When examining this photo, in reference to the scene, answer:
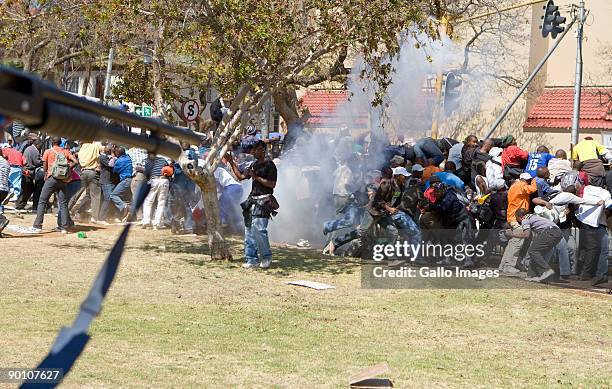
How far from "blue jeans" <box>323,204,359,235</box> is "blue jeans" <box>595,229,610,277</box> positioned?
15.1 ft

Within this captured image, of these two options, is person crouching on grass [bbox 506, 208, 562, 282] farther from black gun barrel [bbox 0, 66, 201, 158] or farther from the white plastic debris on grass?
black gun barrel [bbox 0, 66, 201, 158]

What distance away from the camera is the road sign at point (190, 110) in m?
21.0

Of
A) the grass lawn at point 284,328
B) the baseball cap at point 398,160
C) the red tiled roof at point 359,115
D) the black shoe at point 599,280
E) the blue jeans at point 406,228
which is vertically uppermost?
the red tiled roof at point 359,115

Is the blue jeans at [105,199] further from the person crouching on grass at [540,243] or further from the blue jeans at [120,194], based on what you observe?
the person crouching on grass at [540,243]

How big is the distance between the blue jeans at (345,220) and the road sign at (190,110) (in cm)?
566

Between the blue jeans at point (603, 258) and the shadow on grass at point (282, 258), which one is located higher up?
the blue jeans at point (603, 258)

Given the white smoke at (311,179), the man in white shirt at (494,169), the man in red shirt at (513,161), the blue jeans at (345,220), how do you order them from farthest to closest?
the white smoke at (311,179) < the blue jeans at (345,220) < the man in red shirt at (513,161) < the man in white shirt at (494,169)

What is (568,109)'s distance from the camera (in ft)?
116

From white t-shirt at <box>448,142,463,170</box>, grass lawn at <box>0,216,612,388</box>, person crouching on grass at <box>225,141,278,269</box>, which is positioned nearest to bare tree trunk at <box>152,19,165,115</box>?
person crouching on grass at <box>225,141,278,269</box>

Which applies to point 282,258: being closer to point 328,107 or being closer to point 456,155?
point 456,155

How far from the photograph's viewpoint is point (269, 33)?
43.2 feet

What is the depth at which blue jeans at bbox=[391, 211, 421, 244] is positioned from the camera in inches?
592

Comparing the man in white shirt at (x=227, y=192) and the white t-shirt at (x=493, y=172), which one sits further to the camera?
the man in white shirt at (x=227, y=192)

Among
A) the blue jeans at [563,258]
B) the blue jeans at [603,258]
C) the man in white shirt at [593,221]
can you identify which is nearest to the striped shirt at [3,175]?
the man in white shirt at [593,221]
